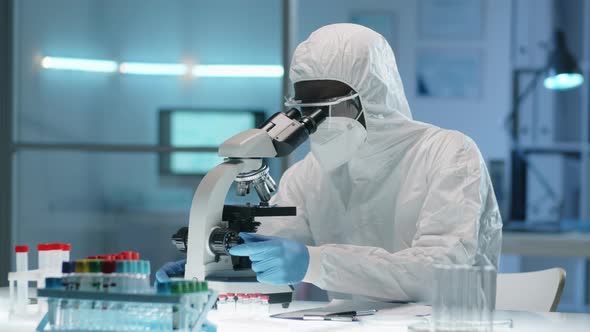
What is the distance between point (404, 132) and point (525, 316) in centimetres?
59

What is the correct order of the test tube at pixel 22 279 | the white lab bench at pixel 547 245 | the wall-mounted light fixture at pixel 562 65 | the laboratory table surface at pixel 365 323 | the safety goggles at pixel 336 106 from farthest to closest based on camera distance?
the wall-mounted light fixture at pixel 562 65
the white lab bench at pixel 547 245
the safety goggles at pixel 336 106
the test tube at pixel 22 279
the laboratory table surface at pixel 365 323

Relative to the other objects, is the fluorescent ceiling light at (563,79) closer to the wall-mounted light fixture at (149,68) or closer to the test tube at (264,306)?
the wall-mounted light fixture at (149,68)

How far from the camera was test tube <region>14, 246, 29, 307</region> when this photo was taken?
5.42ft

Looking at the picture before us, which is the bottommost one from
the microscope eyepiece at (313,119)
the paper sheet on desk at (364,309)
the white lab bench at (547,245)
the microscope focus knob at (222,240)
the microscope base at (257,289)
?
the white lab bench at (547,245)

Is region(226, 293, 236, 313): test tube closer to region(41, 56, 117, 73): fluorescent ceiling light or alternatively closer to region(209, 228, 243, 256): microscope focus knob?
region(209, 228, 243, 256): microscope focus knob

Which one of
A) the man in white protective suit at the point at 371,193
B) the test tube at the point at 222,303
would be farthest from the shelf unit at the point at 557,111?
the test tube at the point at 222,303

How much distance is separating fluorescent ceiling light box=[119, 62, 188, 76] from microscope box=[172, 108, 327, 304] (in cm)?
217

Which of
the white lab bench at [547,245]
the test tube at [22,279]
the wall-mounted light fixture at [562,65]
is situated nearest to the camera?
the test tube at [22,279]

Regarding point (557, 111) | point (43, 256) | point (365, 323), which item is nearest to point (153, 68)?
point (43, 256)

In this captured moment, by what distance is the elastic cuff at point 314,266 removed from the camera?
5.81 feet

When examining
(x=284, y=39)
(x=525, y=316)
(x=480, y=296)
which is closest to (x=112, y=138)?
(x=284, y=39)

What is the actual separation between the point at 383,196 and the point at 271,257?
1.89 feet

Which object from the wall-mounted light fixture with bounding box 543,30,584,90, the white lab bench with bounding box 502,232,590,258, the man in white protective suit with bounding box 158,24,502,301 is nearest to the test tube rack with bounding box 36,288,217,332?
the man in white protective suit with bounding box 158,24,502,301

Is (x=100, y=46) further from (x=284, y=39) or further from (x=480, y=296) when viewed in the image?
(x=480, y=296)
